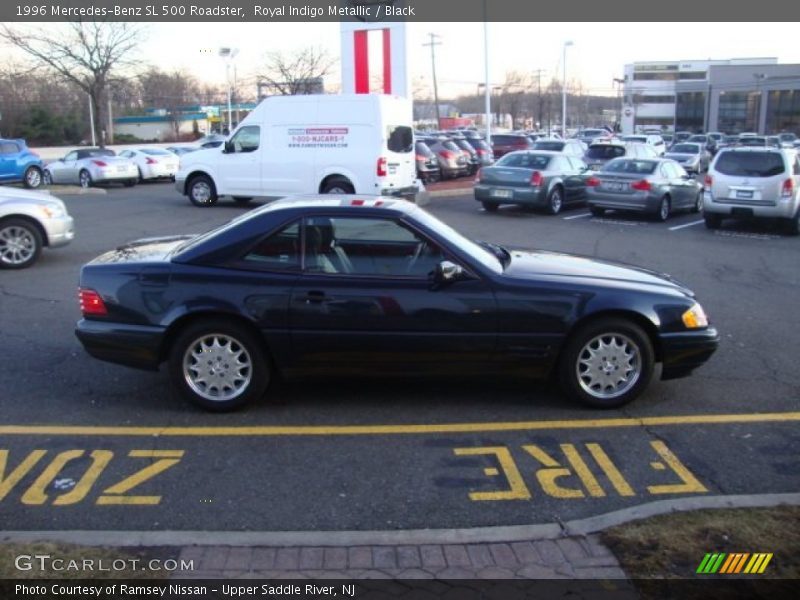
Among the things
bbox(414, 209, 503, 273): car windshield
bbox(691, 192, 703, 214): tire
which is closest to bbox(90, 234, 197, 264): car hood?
bbox(414, 209, 503, 273): car windshield

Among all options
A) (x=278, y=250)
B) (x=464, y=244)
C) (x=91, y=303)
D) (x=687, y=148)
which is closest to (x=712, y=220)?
(x=464, y=244)

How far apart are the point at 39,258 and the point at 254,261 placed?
292 inches

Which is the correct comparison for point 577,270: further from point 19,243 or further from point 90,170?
point 90,170

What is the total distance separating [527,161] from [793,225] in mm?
6221

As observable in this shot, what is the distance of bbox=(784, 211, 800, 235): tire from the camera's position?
15.8 metres

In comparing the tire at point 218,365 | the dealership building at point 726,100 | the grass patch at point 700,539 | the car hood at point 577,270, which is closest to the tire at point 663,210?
the car hood at point 577,270

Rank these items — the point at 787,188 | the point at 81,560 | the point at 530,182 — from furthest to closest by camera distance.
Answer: the point at 530,182 → the point at 787,188 → the point at 81,560

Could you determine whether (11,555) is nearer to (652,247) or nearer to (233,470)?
(233,470)

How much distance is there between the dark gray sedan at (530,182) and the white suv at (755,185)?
12.2 feet

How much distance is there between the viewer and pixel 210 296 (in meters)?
5.19

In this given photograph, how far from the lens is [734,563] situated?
3406 mm

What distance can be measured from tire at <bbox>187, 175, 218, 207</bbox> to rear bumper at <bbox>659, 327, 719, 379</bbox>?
15.4m

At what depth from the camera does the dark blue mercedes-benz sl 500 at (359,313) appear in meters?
5.19

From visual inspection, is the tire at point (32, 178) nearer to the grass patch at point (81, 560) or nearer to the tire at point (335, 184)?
the tire at point (335, 184)
